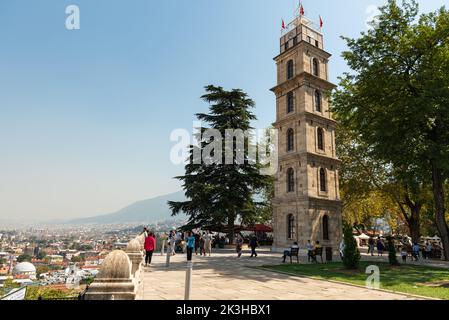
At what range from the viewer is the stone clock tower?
25422mm

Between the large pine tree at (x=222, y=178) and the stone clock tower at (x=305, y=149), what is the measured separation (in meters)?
4.17

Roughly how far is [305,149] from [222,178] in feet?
29.6

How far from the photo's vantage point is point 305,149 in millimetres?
25875

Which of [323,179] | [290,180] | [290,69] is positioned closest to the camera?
[323,179]

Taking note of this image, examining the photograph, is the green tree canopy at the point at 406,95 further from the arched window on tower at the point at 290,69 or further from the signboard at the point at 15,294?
the signboard at the point at 15,294

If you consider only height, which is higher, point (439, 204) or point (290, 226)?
point (439, 204)

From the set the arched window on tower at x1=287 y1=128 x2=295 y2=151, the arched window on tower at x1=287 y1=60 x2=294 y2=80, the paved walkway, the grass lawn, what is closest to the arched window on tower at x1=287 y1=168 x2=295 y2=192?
the arched window on tower at x1=287 y1=128 x2=295 y2=151

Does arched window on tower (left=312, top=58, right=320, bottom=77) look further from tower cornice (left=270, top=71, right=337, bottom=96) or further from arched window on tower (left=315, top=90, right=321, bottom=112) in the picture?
arched window on tower (left=315, top=90, right=321, bottom=112)

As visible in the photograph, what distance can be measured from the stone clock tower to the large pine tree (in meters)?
4.17

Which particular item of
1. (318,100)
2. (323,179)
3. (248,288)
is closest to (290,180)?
(323,179)

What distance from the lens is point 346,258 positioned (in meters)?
15.1

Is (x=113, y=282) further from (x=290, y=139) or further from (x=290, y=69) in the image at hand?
(x=290, y=69)

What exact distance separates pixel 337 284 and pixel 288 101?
20484mm
